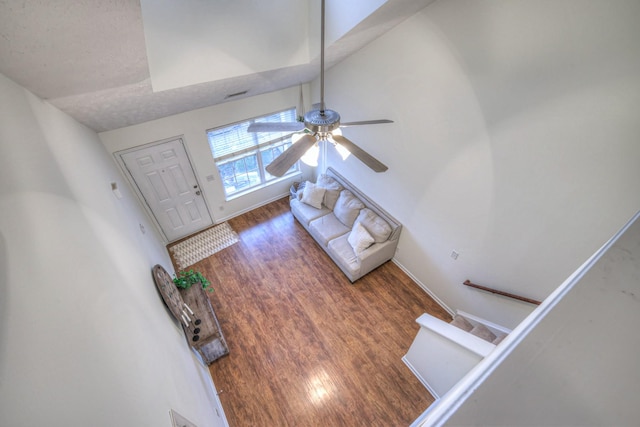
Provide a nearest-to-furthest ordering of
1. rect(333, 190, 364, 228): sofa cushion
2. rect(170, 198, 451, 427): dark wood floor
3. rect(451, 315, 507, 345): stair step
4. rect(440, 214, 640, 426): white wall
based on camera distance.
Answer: rect(440, 214, 640, 426): white wall → rect(170, 198, 451, 427): dark wood floor → rect(451, 315, 507, 345): stair step → rect(333, 190, 364, 228): sofa cushion

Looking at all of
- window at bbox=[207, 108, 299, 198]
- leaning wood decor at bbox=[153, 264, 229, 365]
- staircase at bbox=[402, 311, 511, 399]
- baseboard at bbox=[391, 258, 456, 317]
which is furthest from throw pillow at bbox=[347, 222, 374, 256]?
leaning wood decor at bbox=[153, 264, 229, 365]

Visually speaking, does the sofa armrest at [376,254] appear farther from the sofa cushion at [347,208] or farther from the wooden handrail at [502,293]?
the wooden handrail at [502,293]

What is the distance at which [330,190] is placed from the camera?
15.5 feet

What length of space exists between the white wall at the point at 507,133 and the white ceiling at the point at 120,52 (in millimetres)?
540

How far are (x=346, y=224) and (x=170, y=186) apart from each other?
3096 millimetres

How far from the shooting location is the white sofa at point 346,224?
3.93m

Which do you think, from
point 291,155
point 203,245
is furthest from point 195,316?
point 291,155

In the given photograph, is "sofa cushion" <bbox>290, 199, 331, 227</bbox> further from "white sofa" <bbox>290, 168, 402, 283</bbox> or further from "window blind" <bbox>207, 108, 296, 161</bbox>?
"window blind" <bbox>207, 108, 296, 161</bbox>

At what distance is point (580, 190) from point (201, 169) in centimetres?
487

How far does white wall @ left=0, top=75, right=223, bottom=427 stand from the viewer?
0.71 meters

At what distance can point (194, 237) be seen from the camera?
193 inches

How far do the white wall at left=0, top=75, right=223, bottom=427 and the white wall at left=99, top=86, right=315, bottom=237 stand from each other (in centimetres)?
151

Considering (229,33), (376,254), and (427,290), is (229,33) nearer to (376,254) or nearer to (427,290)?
(376,254)

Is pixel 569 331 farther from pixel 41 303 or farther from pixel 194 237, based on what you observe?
pixel 194 237
